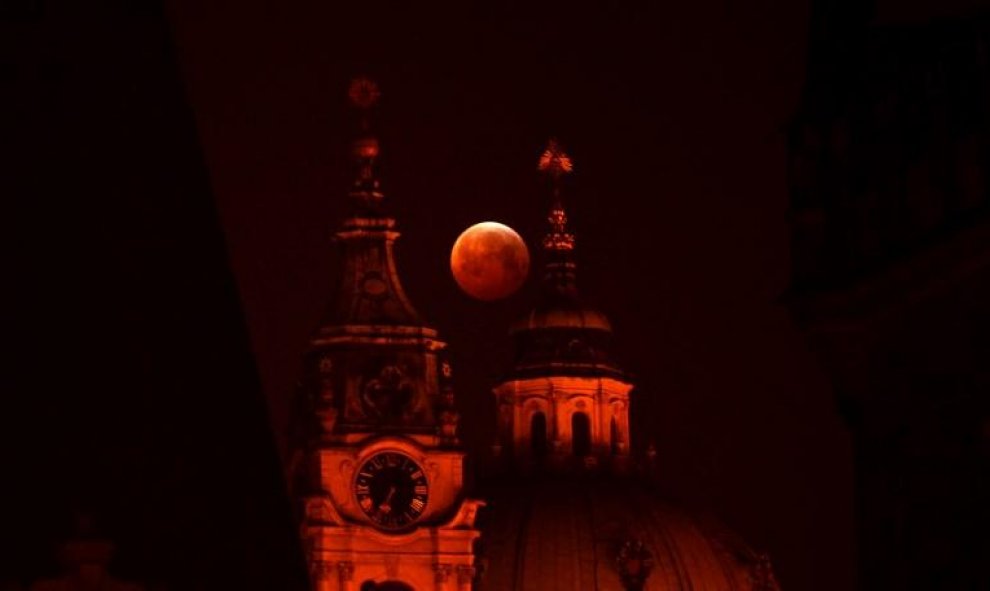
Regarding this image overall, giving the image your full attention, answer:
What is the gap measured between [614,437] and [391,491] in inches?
773

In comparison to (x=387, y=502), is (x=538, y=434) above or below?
above

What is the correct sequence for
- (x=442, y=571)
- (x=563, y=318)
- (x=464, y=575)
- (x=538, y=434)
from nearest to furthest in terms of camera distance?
(x=442, y=571) < (x=464, y=575) < (x=563, y=318) < (x=538, y=434)

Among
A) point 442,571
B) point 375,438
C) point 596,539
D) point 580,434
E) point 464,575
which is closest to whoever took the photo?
point 375,438

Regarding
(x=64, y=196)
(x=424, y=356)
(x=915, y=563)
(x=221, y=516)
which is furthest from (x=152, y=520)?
(x=424, y=356)

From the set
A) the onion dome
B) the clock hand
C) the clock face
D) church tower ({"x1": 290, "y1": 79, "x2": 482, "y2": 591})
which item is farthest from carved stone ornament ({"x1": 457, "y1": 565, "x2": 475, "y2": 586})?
the onion dome

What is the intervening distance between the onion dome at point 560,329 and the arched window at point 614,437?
1.18 m

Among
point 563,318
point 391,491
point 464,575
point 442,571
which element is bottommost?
point 442,571

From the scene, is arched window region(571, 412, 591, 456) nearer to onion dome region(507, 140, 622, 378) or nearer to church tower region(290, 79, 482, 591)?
onion dome region(507, 140, 622, 378)

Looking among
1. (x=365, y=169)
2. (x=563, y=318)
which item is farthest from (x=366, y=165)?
(x=563, y=318)

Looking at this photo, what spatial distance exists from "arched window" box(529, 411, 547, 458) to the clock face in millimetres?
19800

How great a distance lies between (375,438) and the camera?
3093 inches

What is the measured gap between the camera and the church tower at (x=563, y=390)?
9794 cm

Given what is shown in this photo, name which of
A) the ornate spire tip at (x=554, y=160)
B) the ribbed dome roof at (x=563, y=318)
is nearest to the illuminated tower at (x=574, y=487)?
the ribbed dome roof at (x=563, y=318)

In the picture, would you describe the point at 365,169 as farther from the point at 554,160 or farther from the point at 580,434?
the point at 580,434
